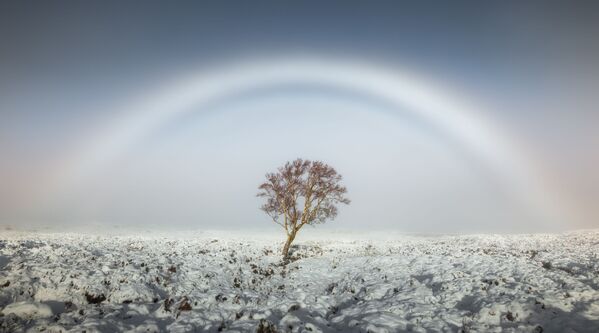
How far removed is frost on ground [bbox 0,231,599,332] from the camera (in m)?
10.5

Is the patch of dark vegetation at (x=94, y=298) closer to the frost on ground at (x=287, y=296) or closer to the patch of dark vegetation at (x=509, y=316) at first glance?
the frost on ground at (x=287, y=296)

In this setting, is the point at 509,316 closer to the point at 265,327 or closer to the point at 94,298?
the point at 265,327

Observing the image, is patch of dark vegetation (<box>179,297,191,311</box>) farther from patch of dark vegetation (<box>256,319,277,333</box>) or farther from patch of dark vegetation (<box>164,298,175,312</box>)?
patch of dark vegetation (<box>256,319,277,333</box>)

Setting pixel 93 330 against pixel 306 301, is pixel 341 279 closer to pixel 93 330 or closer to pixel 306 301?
pixel 306 301

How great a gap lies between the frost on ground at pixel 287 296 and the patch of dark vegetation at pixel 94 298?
38mm

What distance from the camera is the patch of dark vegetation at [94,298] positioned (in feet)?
40.2

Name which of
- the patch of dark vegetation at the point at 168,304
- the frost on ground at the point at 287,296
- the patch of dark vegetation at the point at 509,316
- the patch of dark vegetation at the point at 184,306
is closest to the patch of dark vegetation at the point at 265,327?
the frost on ground at the point at 287,296

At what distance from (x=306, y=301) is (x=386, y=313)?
4217 mm

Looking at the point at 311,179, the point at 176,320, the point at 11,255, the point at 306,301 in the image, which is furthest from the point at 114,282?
the point at 311,179

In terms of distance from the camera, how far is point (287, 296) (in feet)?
50.8

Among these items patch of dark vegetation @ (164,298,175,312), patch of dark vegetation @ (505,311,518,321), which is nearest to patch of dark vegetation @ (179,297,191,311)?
patch of dark vegetation @ (164,298,175,312)

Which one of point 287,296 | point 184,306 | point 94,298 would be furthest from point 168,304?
point 287,296

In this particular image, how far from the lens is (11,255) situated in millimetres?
16188

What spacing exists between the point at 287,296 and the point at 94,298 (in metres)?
8.68
